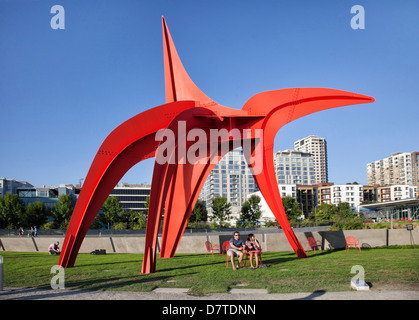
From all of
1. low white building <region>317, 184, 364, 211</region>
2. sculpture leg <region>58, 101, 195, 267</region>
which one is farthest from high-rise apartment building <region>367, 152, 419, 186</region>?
sculpture leg <region>58, 101, 195, 267</region>

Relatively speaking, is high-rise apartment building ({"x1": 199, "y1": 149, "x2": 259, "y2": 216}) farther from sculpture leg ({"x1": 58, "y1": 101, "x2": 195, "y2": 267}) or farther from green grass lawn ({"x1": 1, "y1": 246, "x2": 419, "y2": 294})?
green grass lawn ({"x1": 1, "y1": 246, "x2": 419, "y2": 294})

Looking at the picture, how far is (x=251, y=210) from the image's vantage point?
70.8 metres

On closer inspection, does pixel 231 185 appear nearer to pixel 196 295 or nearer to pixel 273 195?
pixel 273 195

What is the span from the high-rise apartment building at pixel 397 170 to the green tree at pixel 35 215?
150m

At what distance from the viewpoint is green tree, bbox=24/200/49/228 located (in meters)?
60.4

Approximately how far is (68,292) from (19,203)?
6146cm

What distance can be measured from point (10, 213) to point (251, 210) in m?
43.4

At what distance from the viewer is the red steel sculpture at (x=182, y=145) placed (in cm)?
1280

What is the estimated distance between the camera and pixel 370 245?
18.7 meters

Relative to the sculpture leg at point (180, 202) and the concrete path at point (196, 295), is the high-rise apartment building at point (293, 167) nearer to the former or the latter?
the sculpture leg at point (180, 202)

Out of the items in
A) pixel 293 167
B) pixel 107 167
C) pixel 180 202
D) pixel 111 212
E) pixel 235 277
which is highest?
pixel 293 167
